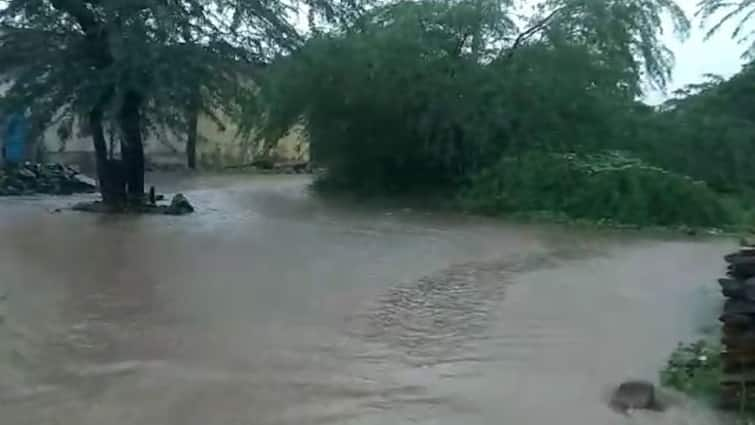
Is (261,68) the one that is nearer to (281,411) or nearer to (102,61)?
(102,61)

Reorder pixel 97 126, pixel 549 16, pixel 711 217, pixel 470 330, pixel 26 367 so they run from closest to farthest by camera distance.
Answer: pixel 26 367, pixel 470 330, pixel 711 217, pixel 97 126, pixel 549 16

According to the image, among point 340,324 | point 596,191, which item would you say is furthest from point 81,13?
point 340,324

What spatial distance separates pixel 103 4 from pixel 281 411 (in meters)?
14.1

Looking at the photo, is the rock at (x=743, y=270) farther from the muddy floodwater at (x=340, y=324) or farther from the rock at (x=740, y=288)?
the muddy floodwater at (x=340, y=324)

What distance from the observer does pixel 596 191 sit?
19.3m

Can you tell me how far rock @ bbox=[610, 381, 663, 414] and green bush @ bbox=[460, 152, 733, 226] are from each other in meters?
12.2

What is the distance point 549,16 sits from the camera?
72.5 ft

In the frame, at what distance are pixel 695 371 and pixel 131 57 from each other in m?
13.7

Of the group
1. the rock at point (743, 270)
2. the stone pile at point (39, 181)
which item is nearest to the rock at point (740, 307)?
the rock at point (743, 270)

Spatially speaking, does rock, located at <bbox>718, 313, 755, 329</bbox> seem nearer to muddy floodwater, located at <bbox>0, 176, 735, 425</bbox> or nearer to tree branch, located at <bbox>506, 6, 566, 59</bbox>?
muddy floodwater, located at <bbox>0, 176, 735, 425</bbox>

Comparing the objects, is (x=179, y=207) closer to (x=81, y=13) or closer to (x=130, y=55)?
(x=130, y=55)

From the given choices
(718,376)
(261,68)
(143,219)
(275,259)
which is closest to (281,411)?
(718,376)

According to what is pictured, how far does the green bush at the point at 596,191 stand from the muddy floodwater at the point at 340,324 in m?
2.42

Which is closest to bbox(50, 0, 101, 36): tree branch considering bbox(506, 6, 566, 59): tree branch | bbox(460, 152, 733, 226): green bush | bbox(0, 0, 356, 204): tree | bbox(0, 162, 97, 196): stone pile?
bbox(0, 0, 356, 204): tree
